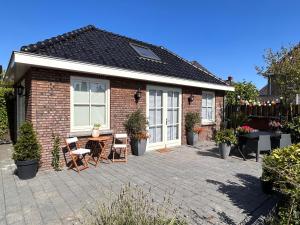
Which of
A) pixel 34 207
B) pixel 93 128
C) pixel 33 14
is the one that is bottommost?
pixel 34 207

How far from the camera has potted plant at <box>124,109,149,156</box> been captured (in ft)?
26.1

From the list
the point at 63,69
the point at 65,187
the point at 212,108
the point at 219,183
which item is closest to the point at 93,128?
the point at 63,69

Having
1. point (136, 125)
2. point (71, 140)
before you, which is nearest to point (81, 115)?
point (71, 140)

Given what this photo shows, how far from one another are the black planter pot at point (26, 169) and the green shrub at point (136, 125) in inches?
128

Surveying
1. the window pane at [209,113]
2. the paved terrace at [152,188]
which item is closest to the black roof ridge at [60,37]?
the paved terrace at [152,188]

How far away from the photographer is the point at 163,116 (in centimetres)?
929

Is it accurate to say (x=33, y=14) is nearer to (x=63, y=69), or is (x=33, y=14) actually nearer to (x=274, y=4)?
(x=63, y=69)

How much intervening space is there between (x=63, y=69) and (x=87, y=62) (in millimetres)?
686

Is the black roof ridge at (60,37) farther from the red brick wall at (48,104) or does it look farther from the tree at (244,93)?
the tree at (244,93)

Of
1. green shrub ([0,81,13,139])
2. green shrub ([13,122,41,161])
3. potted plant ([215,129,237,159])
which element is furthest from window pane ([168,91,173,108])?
green shrub ([0,81,13,139])

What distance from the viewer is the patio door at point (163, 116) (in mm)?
8945

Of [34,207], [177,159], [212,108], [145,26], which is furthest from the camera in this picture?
[145,26]

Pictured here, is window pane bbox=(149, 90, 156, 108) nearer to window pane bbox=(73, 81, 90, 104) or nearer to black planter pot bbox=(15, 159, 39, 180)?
window pane bbox=(73, 81, 90, 104)

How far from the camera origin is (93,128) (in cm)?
708
